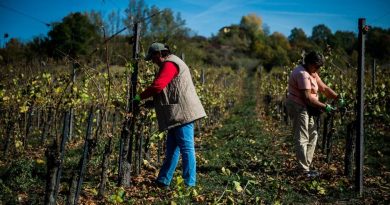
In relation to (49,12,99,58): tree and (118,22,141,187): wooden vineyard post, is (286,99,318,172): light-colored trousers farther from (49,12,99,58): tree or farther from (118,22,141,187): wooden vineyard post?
(49,12,99,58): tree

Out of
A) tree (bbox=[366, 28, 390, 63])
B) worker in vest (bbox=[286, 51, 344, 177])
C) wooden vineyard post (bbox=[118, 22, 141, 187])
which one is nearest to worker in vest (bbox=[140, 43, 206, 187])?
wooden vineyard post (bbox=[118, 22, 141, 187])

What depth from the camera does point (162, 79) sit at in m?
4.12

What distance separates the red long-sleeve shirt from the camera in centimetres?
411

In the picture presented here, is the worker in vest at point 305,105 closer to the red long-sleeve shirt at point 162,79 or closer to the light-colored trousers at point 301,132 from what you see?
the light-colored trousers at point 301,132

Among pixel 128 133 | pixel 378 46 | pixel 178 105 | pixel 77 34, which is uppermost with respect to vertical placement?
pixel 378 46

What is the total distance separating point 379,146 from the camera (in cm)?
787

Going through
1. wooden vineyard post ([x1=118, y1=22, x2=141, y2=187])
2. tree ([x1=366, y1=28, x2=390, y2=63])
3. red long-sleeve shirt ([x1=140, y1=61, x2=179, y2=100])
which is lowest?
wooden vineyard post ([x1=118, y1=22, x2=141, y2=187])

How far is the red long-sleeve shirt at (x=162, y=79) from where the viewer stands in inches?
162

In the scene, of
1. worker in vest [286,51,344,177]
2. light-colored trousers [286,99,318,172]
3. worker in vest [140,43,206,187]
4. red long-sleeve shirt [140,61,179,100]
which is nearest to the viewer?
red long-sleeve shirt [140,61,179,100]

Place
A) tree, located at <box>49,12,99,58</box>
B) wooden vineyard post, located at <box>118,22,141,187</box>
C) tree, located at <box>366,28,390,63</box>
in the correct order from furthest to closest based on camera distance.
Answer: tree, located at <box>366,28,390,63</box>, tree, located at <box>49,12,99,58</box>, wooden vineyard post, located at <box>118,22,141,187</box>

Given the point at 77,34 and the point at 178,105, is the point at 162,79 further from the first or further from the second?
the point at 77,34

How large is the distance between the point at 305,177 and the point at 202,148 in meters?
2.90

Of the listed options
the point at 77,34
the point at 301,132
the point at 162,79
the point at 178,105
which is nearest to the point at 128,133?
the point at 178,105

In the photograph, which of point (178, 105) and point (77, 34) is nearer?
point (178, 105)
